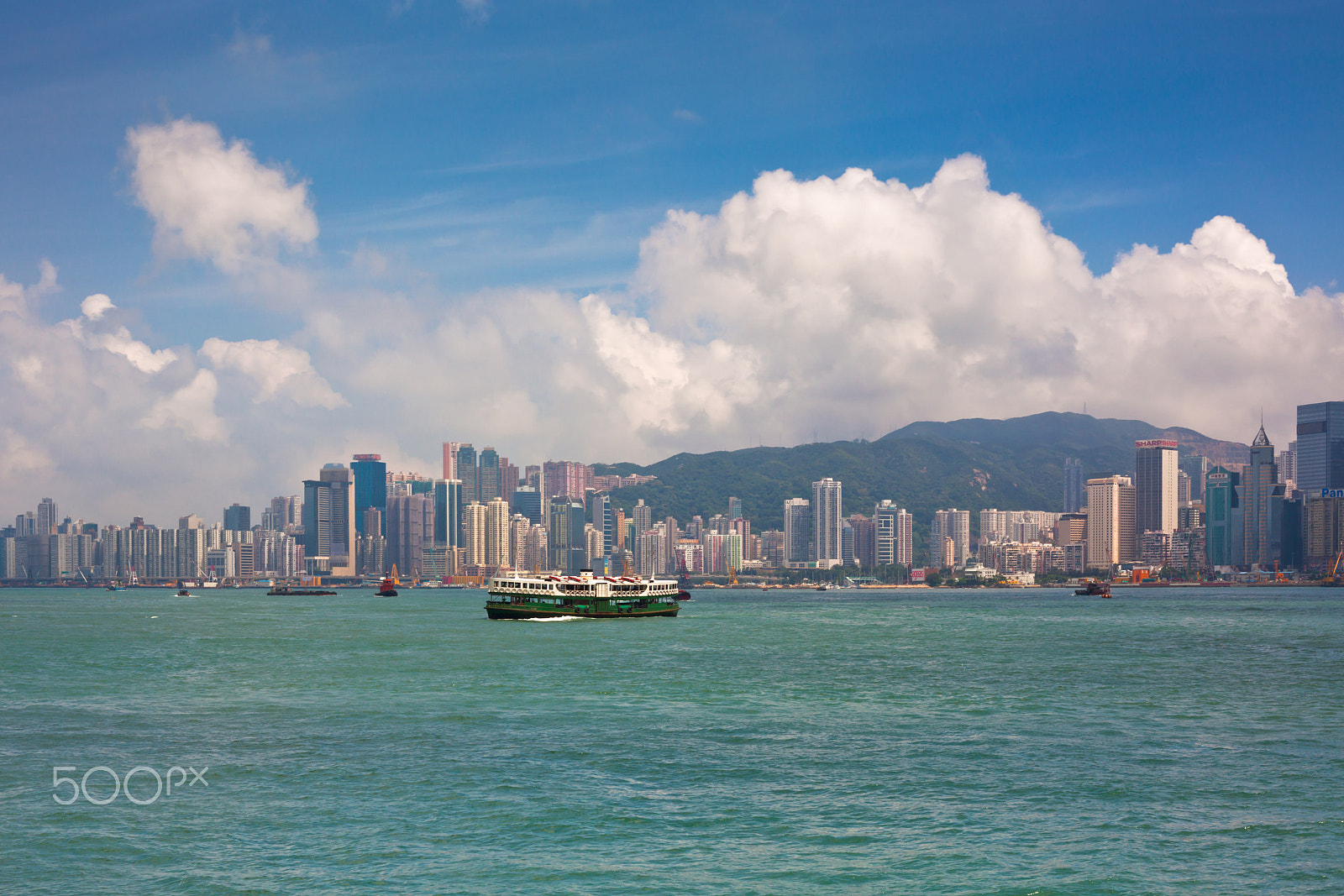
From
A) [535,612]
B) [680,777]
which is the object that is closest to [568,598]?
[535,612]

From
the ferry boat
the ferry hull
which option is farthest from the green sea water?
the ferry boat

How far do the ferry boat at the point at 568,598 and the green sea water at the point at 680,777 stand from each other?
48279 millimetres

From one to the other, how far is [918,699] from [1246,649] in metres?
38.0

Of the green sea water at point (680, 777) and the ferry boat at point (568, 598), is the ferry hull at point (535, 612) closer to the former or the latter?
the ferry boat at point (568, 598)

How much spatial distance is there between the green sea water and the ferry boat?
48.3 metres

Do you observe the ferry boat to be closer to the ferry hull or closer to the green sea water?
the ferry hull

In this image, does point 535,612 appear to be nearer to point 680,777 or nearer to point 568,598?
point 568,598

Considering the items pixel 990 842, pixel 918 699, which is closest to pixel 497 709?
pixel 918 699

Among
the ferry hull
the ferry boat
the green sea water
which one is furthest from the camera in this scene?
the ferry boat

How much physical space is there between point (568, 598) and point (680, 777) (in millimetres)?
82785

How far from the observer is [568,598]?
361 feet

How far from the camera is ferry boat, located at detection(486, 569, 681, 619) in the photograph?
4306 inches

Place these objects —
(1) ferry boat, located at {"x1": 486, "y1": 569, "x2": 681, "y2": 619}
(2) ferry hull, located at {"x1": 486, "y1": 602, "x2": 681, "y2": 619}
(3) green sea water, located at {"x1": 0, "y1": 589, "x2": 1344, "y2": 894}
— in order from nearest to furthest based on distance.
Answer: (3) green sea water, located at {"x1": 0, "y1": 589, "x2": 1344, "y2": 894}, (2) ferry hull, located at {"x1": 486, "y1": 602, "x2": 681, "y2": 619}, (1) ferry boat, located at {"x1": 486, "y1": 569, "x2": 681, "y2": 619}

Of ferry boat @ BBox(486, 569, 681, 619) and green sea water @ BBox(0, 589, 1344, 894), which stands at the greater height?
green sea water @ BBox(0, 589, 1344, 894)
